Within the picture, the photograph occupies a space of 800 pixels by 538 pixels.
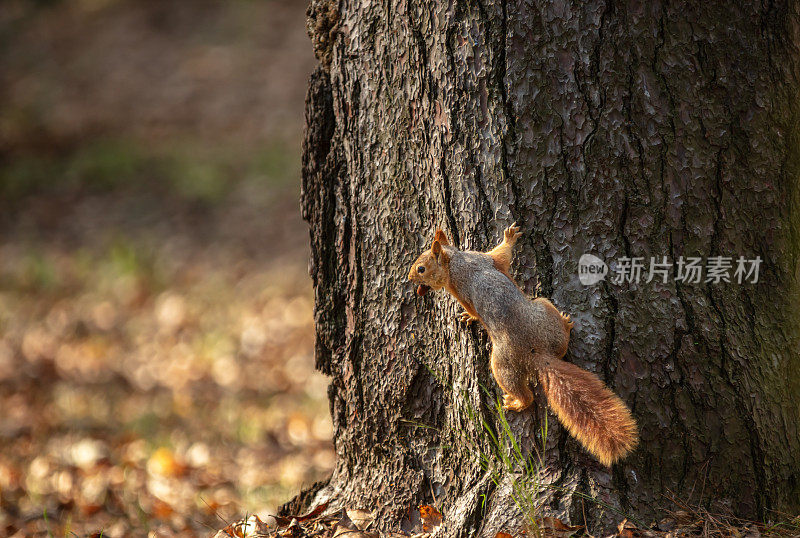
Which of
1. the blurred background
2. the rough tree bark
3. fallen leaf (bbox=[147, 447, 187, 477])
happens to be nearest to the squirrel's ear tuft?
the rough tree bark

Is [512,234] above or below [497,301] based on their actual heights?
above

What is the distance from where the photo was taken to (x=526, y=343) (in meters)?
1.76

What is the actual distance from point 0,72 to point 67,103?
5.51 feet

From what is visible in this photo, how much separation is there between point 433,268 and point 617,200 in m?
0.54

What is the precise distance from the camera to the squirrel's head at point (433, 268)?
1783 millimetres

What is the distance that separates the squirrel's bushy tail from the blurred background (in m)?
1.57

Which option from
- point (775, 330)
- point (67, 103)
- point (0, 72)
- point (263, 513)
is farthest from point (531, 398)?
point (0, 72)

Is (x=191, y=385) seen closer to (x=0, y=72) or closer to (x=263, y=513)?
(x=263, y=513)

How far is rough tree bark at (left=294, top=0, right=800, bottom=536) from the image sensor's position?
1.76 m

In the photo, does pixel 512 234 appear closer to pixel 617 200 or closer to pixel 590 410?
pixel 617 200

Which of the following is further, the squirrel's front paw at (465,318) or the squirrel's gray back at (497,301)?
the squirrel's front paw at (465,318)

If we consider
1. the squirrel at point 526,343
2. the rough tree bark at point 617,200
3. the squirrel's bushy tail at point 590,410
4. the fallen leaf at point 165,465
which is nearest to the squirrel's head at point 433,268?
the squirrel at point 526,343

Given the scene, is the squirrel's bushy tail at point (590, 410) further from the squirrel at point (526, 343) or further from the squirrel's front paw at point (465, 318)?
the squirrel's front paw at point (465, 318)

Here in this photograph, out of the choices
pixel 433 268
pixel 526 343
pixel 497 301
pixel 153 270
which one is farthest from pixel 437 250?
pixel 153 270
